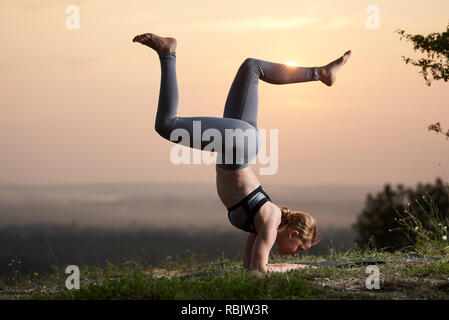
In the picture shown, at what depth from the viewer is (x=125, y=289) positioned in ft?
15.1

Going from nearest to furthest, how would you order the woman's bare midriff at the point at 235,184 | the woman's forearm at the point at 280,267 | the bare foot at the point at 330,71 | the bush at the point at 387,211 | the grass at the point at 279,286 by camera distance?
the grass at the point at 279,286
the woman's bare midriff at the point at 235,184
the woman's forearm at the point at 280,267
the bare foot at the point at 330,71
the bush at the point at 387,211

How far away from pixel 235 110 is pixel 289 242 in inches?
56.6

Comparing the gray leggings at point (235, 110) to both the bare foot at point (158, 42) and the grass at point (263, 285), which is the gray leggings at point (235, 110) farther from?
the grass at point (263, 285)

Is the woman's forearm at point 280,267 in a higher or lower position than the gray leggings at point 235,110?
lower

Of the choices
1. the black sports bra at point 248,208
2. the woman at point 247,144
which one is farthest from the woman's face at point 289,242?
the black sports bra at point 248,208

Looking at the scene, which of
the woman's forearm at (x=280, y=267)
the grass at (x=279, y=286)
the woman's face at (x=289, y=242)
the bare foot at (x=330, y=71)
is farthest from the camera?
the woman's face at (x=289, y=242)

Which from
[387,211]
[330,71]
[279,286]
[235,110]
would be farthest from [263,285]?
[387,211]

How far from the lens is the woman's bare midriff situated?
219 inches

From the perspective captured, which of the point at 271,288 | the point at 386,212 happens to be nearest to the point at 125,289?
the point at 271,288

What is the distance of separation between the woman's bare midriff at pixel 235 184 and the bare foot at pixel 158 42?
120cm

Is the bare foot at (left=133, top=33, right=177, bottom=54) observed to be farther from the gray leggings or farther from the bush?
the bush

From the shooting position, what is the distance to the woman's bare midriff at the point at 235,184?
18.2ft

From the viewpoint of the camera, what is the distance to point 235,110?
5.59 meters

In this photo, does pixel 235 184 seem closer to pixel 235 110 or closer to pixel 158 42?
pixel 235 110
